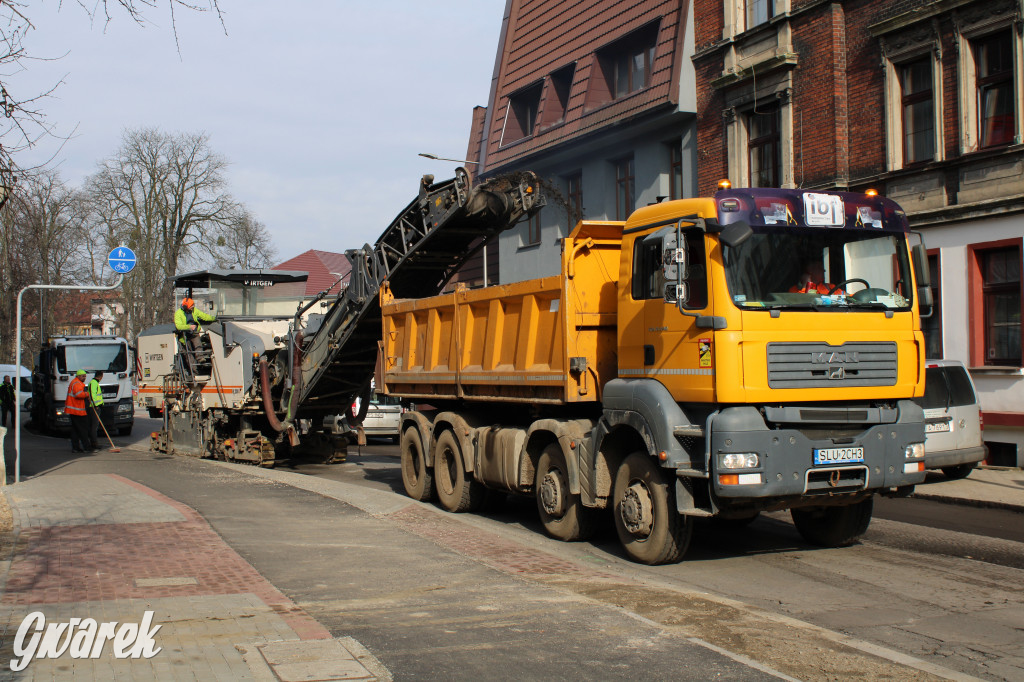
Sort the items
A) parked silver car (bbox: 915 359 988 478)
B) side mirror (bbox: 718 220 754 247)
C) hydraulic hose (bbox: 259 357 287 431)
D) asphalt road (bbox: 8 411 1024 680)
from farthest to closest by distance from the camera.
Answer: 1. hydraulic hose (bbox: 259 357 287 431)
2. parked silver car (bbox: 915 359 988 478)
3. side mirror (bbox: 718 220 754 247)
4. asphalt road (bbox: 8 411 1024 680)

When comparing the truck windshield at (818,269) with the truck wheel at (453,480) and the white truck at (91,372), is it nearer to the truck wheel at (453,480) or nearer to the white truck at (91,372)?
the truck wheel at (453,480)

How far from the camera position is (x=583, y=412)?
9.98 meters

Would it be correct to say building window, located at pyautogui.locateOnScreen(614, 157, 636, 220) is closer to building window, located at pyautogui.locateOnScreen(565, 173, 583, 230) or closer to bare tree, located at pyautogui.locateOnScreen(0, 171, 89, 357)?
building window, located at pyautogui.locateOnScreen(565, 173, 583, 230)

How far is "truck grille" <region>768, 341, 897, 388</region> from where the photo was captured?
311 inches

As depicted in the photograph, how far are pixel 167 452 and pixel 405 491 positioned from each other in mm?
8873

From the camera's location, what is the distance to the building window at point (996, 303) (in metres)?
16.5

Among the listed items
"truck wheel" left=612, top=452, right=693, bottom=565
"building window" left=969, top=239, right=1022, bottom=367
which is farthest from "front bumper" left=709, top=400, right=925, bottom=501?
"building window" left=969, top=239, right=1022, bottom=367

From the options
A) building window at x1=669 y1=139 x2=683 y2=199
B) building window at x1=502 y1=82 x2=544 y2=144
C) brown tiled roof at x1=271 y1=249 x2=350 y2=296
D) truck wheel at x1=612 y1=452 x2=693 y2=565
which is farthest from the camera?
brown tiled roof at x1=271 y1=249 x2=350 y2=296

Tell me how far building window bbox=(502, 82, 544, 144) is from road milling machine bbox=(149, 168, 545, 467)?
9955 millimetres

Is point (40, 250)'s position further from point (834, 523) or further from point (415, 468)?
point (834, 523)

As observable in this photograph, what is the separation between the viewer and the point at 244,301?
18.9 metres

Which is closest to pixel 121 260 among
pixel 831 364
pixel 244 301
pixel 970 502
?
pixel 244 301

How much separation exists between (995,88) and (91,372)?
23.5m

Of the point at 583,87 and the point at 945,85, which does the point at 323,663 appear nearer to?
the point at 945,85
